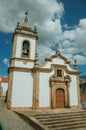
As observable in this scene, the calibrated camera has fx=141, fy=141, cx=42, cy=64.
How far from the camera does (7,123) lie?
1112 cm

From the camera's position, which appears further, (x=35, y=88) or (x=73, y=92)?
(x=73, y=92)

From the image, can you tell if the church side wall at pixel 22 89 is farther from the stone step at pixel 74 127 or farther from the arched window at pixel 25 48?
the stone step at pixel 74 127

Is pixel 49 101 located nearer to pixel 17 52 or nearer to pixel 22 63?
pixel 22 63

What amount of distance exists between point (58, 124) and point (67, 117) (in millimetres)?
1995

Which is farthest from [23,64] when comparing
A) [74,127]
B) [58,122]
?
[74,127]

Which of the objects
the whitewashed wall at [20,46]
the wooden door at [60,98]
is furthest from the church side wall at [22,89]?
the wooden door at [60,98]

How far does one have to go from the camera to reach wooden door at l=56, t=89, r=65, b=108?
18106 mm

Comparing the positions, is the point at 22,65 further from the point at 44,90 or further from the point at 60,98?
the point at 60,98

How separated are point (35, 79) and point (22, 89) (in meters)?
2.01

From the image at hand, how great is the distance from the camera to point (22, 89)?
54.5ft

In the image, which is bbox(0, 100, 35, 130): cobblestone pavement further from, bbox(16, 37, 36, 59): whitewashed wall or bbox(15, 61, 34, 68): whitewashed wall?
bbox(16, 37, 36, 59): whitewashed wall

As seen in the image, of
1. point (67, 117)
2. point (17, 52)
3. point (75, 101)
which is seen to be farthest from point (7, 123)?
point (75, 101)

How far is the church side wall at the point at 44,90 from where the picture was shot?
1712 cm

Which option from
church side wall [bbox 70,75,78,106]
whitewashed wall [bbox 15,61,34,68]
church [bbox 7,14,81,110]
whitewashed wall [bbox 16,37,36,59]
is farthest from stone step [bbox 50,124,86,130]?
whitewashed wall [bbox 16,37,36,59]
